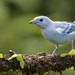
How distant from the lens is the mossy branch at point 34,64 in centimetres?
381

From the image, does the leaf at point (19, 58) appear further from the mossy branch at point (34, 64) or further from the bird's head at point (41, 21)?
the bird's head at point (41, 21)

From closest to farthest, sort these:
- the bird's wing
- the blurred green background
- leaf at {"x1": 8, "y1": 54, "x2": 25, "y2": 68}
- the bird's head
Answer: leaf at {"x1": 8, "y1": 54, "x2": 25, "y2": 68}, the bird's head, the bird's wing, the blurred green background

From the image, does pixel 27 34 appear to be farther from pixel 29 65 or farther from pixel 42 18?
pixel 29 65

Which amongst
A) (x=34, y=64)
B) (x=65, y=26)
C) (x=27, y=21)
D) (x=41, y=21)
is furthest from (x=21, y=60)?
(x=27, y=21)

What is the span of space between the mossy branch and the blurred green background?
10.7ft

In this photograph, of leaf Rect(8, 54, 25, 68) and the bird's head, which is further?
the bird's head

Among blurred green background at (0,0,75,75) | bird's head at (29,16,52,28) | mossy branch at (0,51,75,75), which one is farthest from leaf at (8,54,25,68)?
blurred green background at (0,0,75,75)

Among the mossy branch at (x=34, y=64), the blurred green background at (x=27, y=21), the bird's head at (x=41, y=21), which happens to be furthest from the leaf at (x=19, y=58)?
the blurred green background at (x=27, y=21)

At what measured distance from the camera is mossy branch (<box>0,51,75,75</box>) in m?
3.81

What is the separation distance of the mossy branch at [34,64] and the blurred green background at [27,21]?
3.25m

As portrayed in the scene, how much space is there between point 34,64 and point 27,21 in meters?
4.05

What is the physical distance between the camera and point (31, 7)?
8266 millimetres

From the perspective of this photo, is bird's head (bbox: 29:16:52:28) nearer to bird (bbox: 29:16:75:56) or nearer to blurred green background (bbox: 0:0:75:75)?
bird (bbox: 29:16:75:56)

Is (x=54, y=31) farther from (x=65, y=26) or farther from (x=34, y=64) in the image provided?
(x=34, y=64)
